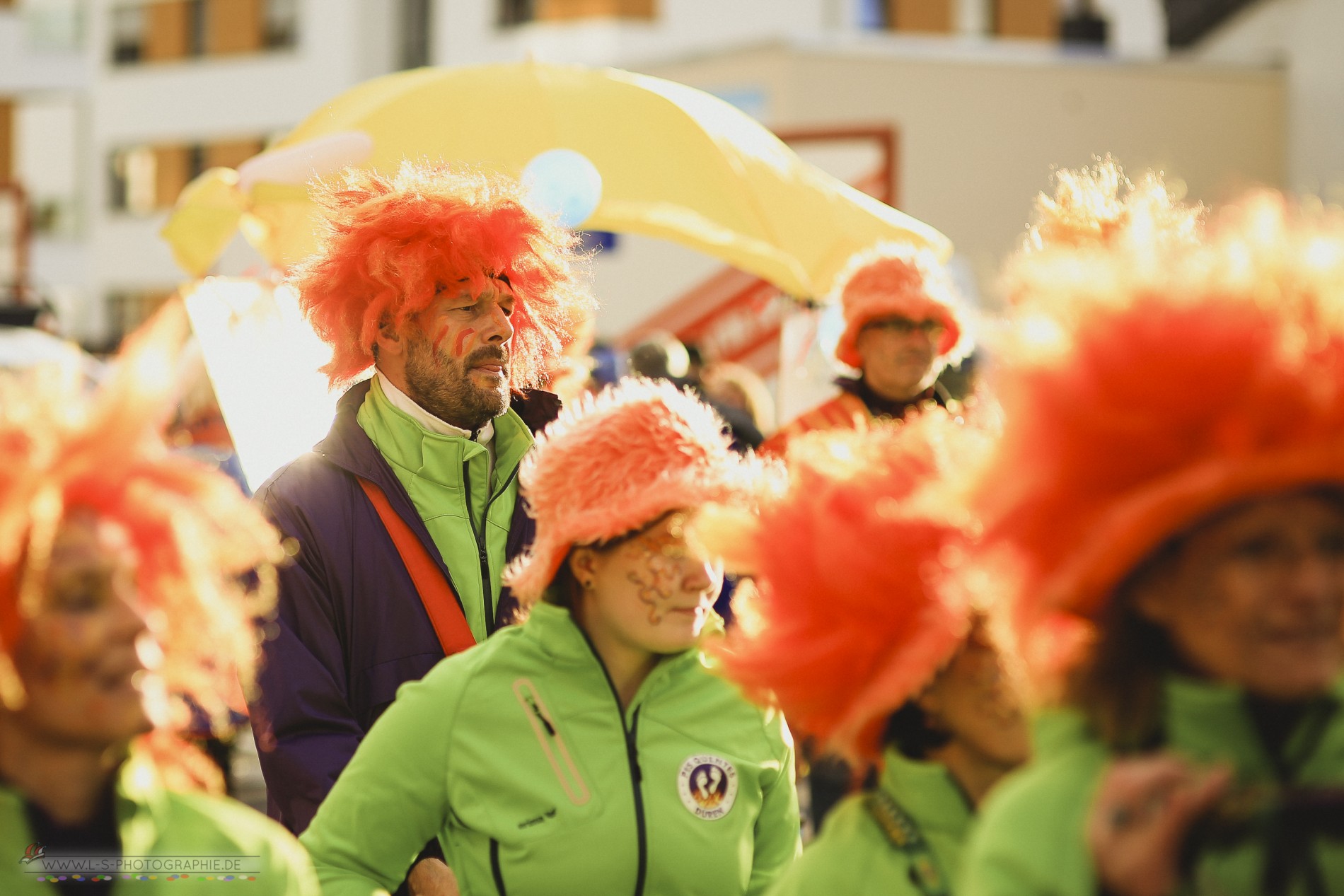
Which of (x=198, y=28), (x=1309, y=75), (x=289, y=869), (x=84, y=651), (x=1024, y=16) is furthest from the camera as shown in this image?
(x=198, y=28)

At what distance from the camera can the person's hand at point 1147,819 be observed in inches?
62.4

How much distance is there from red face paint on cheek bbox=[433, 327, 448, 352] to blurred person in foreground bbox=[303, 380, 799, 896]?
0.81m

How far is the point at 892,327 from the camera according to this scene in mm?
5168

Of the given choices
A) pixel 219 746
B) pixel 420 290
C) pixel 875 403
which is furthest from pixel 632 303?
pixel 420 290

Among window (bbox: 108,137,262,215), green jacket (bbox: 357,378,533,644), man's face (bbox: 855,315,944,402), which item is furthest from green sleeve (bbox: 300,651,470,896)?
window (bbox: 108,137,262,215)

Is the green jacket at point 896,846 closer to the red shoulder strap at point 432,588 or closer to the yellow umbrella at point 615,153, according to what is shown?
the red shoulder strap at point 432,588

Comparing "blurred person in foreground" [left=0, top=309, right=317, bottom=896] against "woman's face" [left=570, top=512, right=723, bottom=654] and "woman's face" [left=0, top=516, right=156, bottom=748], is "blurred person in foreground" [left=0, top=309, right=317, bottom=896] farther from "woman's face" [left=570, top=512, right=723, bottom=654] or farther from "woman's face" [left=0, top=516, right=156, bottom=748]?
"woman's face" [left=570, top=512, right=723, bottom=654]

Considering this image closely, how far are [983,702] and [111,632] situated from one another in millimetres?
1082

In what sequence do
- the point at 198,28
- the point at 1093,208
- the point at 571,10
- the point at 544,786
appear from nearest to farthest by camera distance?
the point at 544,786
the point at 1093,208
the point at 571,10
the point at 198,28

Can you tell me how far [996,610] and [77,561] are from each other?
3.39 feet

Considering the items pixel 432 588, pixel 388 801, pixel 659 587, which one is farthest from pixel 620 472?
pixel 432 588

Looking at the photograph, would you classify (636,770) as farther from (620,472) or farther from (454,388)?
(454,388)

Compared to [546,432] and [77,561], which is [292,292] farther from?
[77,561]

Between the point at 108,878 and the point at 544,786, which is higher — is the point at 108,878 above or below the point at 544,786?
above
